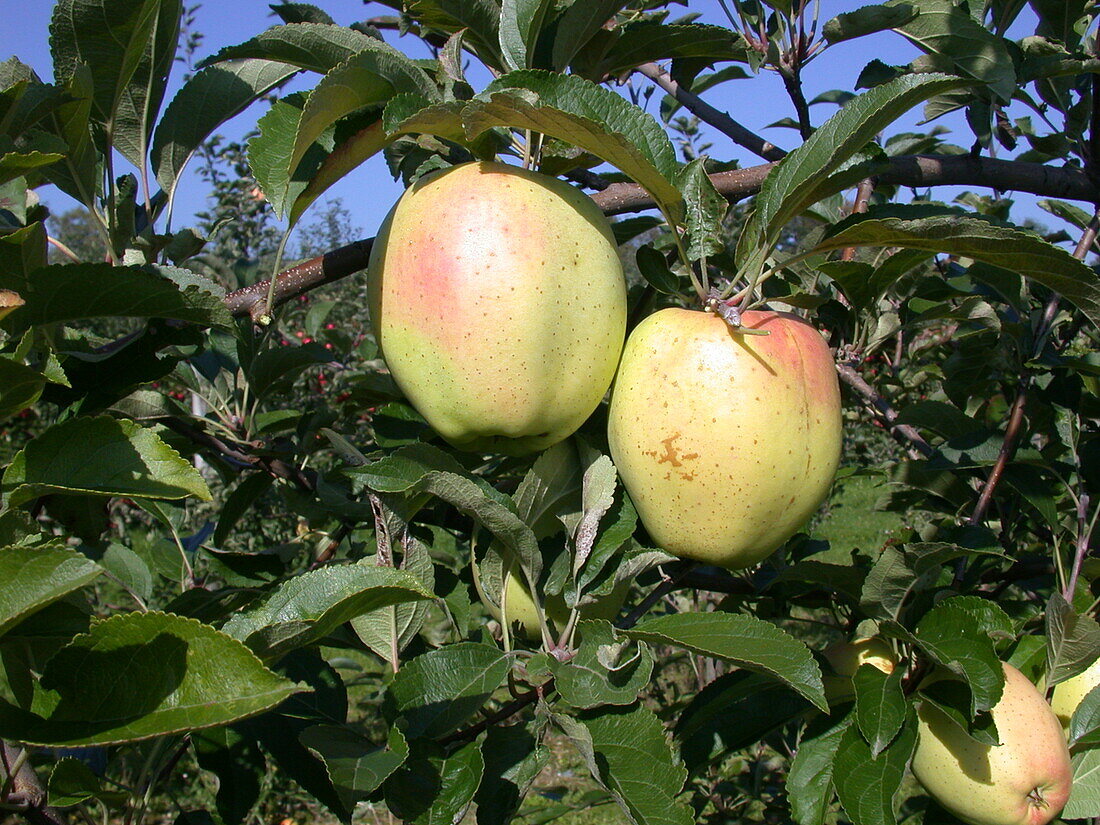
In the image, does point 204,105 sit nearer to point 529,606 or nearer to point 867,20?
point 529,606

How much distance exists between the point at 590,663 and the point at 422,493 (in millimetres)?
243

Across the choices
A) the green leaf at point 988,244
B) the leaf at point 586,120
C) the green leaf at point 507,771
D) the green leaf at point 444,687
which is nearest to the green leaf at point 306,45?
the leaf at point 586,120

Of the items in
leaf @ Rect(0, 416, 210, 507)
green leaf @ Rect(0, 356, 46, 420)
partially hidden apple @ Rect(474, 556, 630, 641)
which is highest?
green leaf @ Rect(0, 356, 46, 420)

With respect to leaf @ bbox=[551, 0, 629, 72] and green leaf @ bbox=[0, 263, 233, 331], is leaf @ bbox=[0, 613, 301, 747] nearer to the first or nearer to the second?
green leaf @ bbox=[0, 263, 233, 331]

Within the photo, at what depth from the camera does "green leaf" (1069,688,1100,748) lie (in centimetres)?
119

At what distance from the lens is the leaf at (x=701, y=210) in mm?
859

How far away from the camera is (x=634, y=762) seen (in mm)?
884

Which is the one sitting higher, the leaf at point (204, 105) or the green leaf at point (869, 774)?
the leaf at point (204, 105)

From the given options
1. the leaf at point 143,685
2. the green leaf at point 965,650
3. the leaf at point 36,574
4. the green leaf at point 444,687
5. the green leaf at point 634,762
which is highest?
the leaf at point 36,574

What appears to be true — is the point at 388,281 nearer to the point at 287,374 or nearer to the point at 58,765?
the point at 58,765

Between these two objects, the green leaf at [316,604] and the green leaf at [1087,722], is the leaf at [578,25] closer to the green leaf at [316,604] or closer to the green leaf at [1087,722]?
the green leaf at [316,604]

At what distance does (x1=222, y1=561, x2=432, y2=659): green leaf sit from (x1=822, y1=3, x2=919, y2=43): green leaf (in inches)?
48.9

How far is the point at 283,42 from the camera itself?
0.91 m

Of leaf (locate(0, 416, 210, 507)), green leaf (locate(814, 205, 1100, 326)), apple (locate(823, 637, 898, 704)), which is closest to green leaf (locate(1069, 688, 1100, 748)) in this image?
apple (locate(823, 637, 898, 704))
